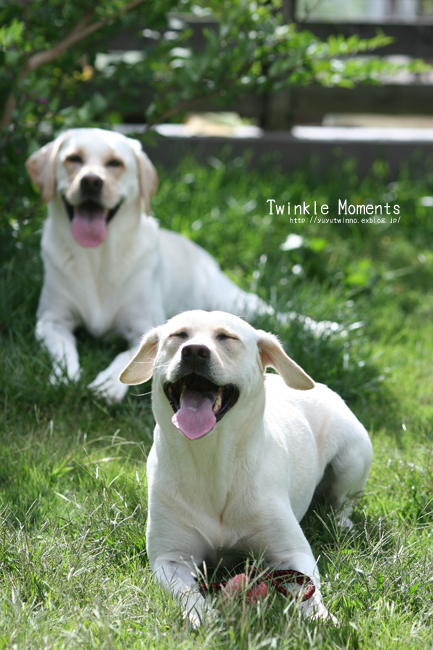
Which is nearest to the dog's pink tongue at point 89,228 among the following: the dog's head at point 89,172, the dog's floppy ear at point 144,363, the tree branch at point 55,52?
the dog's head at point 89,172

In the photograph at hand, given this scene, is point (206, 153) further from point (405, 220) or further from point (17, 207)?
point (17, 207)

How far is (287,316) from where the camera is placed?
13.1ft

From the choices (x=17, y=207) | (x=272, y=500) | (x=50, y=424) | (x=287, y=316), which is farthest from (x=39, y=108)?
(x=272, y=500)

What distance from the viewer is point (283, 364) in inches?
96.5

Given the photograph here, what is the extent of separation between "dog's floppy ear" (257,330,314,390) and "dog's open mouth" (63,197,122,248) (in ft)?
5.57

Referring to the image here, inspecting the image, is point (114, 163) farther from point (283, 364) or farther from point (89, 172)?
point (283, 364)

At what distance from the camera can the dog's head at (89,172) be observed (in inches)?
150

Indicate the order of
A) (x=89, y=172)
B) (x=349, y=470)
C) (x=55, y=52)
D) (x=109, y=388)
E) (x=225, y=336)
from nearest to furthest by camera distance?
(x=225, y=336) → (x=349, y=470) → (x=109, y=388) → (x=89, y=172) → (x=55, y=52)

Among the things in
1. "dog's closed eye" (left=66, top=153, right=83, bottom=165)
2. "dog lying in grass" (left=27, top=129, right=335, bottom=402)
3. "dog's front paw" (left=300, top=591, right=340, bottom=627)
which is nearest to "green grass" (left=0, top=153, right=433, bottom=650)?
"dog's front paw" (left=300, top=591, right=340, bottom=627)

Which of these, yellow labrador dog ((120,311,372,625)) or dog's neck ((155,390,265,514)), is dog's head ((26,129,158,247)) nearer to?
yellow labrador dog ((120,311,372,625))

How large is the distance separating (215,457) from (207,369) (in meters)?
0.34

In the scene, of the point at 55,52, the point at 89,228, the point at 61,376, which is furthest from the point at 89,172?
the point at 55,52

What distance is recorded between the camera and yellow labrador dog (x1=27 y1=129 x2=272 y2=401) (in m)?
3.86

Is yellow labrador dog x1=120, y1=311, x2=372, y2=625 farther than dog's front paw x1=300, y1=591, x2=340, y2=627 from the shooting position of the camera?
Yes
